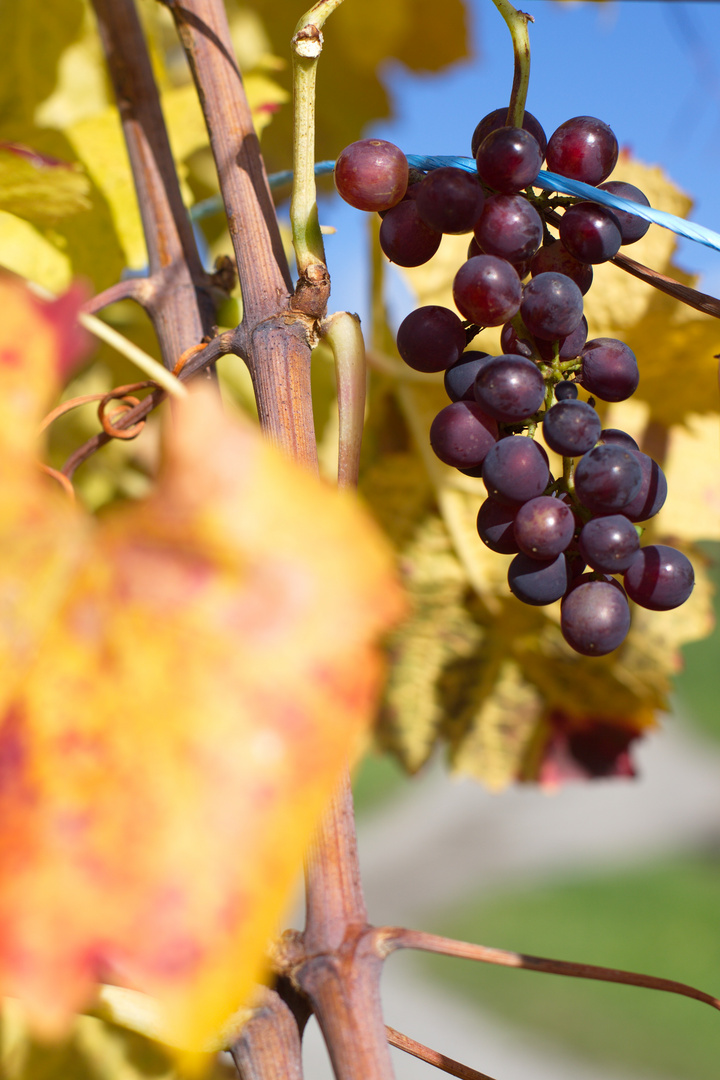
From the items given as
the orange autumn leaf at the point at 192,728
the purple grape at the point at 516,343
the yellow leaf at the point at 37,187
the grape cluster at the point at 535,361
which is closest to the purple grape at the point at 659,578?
the grape cluster at the point at 535,361

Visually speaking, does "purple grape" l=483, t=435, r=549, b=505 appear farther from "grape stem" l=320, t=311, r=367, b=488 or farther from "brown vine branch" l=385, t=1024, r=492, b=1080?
"brown vine branch" l=385, t=1024, r=492, b=1080

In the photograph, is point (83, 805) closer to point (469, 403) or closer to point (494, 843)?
point (469, 403)

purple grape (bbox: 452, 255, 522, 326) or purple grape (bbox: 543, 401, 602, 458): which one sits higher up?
purple grape (bbox: 452, 255, 522, 326)

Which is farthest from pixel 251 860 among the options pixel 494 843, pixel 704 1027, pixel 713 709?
pixel 713 709

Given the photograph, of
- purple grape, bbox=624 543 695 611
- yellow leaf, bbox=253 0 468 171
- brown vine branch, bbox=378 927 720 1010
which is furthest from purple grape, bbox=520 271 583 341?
yellow leaf, bbox=253 0 468 171

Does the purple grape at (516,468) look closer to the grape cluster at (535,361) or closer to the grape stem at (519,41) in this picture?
the grape cluster at (535,361)

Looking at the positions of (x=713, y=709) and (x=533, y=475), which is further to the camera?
(x=713, y=709)
